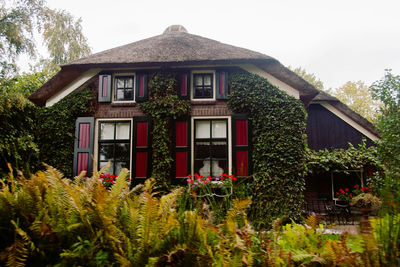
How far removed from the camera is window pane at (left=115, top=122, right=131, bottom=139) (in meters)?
7.92

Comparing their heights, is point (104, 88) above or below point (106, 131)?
above

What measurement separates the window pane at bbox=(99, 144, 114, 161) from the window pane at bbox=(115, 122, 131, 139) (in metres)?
0.34

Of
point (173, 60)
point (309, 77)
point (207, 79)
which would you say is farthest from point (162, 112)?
point (309, 77)

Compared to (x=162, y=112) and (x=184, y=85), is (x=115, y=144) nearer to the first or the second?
(x=162, y=112)

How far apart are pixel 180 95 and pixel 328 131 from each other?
252 inches

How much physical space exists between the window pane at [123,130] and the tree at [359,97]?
21.7m

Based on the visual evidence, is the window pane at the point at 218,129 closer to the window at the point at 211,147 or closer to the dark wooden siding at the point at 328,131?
the window at the point at 211,147

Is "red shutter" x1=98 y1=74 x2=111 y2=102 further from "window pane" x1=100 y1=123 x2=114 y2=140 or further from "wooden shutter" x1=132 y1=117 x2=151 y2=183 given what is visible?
"wooden shutter" x1=132 y1=117 x2=151 y2=183

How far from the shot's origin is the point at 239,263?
103 centimetres

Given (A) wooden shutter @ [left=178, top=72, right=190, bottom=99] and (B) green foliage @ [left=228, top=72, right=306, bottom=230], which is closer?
(B) green foliage @ [left=228, top=72, right=306, bottom=230]

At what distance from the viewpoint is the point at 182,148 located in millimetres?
7621

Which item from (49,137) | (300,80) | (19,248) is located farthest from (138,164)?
(19,248)

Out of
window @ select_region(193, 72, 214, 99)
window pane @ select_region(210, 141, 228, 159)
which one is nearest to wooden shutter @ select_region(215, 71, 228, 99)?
window @ select_region(193, 72, 214, 99)

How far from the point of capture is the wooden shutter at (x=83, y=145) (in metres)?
7.63
